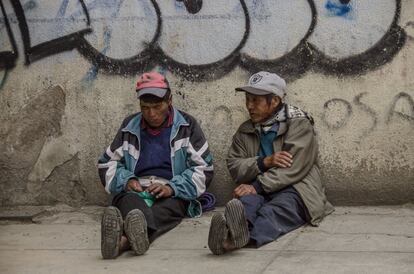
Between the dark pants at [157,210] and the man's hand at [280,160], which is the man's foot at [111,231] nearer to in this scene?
the dark pants at [157,210]

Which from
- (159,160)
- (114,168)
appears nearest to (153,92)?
(159,160)

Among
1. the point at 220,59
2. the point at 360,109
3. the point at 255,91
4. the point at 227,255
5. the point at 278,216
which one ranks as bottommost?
the point at 227,255

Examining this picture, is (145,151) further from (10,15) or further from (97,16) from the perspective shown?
(10,15)

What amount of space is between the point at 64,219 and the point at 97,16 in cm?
136

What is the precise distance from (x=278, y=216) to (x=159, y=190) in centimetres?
73

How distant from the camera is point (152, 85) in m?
5.38

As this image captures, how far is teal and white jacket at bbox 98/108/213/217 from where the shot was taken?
17.6 ft

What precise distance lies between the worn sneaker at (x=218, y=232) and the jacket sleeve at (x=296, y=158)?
677 mm

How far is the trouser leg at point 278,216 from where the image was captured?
4859 millimetres

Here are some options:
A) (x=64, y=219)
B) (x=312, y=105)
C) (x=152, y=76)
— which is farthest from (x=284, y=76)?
(x=64, y=219)

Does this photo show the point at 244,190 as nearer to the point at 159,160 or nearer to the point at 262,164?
the point at 262,164

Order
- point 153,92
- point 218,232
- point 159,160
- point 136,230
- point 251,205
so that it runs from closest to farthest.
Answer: point 218,232 < point 136,230 < point 251,205 < point 153,92 < point 159,160

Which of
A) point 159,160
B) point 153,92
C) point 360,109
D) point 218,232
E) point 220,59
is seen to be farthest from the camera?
point 220,59

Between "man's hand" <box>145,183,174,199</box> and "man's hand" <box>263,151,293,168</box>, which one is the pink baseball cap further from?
"man's hand" <box>263,151,293,168</box>
